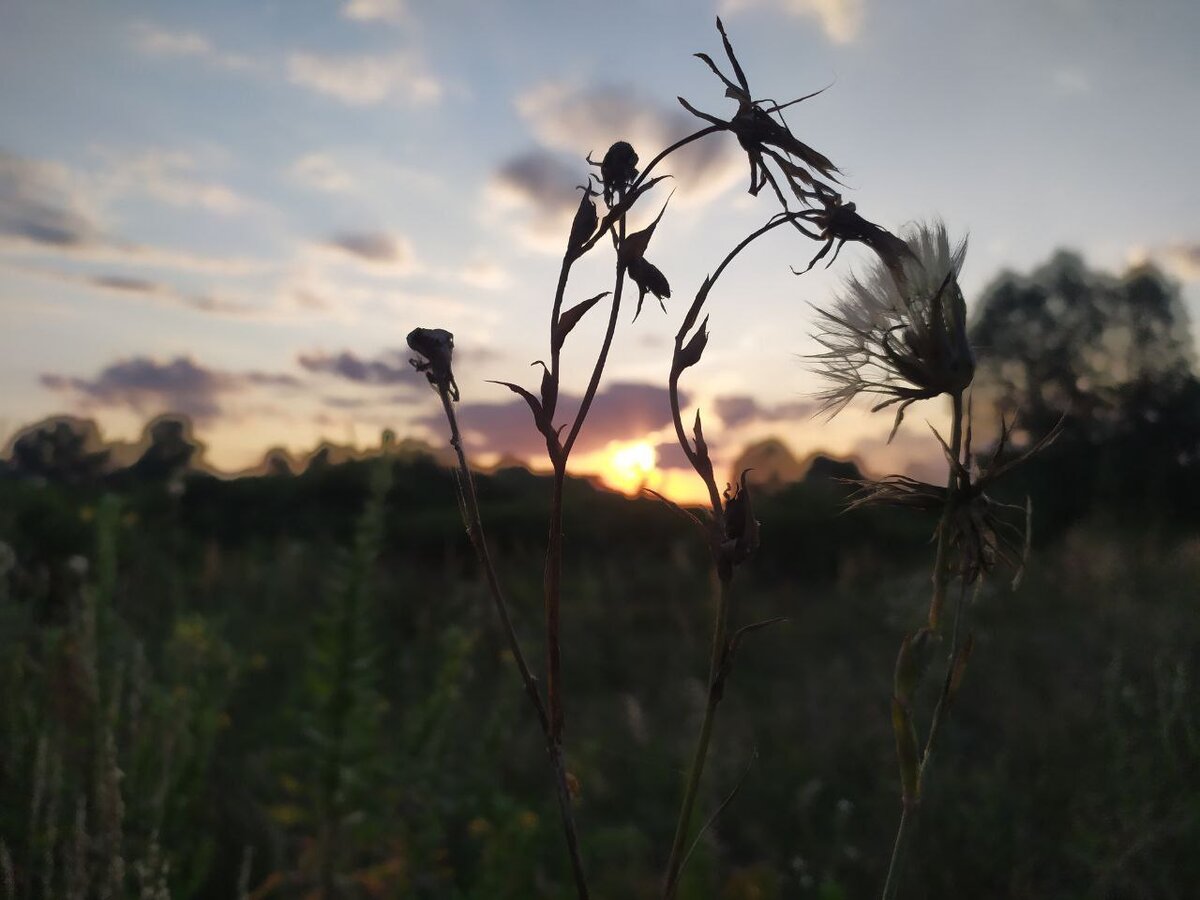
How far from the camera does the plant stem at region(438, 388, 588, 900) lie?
1.94 ft

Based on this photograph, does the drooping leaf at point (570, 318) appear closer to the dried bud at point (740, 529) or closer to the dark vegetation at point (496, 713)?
the dried bud at point (740, 529)

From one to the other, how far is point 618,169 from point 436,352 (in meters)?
0.20

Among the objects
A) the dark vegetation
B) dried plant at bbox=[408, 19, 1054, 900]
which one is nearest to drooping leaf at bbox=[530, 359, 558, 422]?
dried plant at bbox=[408, 19, 1054, 900]

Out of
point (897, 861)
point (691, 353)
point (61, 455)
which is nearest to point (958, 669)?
point (897, 861)

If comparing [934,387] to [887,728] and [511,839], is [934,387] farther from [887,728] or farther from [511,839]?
[887,728]

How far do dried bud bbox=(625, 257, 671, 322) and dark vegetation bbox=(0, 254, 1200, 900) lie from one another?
286mm

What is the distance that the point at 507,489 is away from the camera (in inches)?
466

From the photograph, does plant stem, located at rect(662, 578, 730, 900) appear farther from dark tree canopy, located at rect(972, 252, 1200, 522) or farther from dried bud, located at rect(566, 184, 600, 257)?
dark tree canopy, located at rect(972, 252, 1200, 522)

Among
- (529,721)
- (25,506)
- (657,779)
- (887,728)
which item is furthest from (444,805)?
(25,506)

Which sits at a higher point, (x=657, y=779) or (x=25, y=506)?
(x=25, y=506)

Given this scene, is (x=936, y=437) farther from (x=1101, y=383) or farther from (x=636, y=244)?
(x=1101, y=383)

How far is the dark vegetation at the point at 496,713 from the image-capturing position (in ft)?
8.36

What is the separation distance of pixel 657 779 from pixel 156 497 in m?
6.74

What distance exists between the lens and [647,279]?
0.69m
